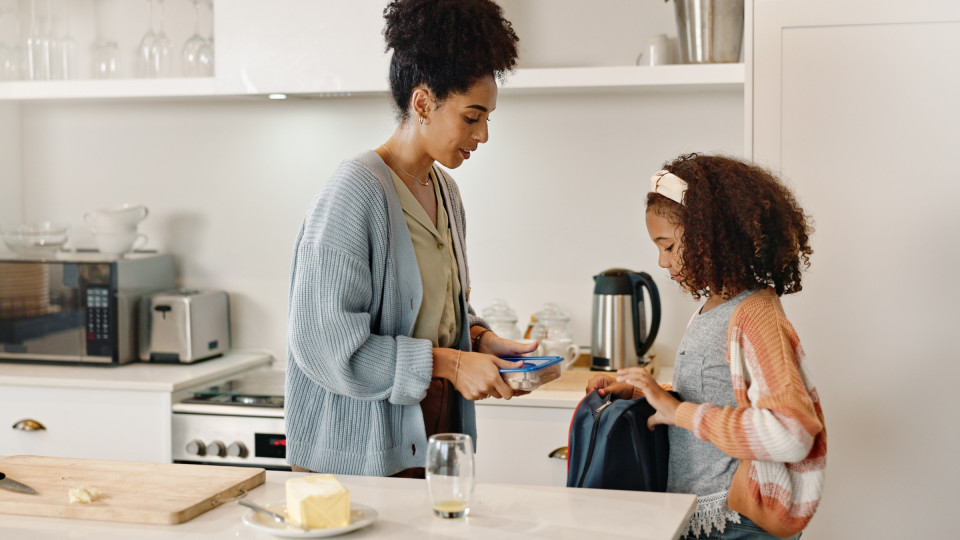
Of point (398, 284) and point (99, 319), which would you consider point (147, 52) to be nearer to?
point (99, 319)

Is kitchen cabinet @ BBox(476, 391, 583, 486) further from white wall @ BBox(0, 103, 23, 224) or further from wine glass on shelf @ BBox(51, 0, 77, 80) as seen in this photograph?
white wall @ BBox(0, 103, 23, 224)

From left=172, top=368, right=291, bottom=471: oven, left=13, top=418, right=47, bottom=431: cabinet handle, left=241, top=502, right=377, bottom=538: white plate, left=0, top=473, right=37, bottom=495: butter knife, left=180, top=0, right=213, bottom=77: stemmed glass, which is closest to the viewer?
left=241, top=502, right=377, bottom=538: white plate

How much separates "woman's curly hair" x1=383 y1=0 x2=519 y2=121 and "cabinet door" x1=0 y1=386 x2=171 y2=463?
1.36m

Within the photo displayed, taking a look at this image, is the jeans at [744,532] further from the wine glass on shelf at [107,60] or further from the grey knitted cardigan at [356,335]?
the wine glass on shelf at [107,60]

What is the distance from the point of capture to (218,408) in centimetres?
243

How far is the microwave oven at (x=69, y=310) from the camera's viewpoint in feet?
8.73

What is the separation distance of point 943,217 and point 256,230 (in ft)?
6.71

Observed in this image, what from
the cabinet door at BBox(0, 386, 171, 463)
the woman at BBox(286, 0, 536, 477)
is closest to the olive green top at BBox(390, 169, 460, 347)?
the woman at BBox(286, 0, 536, 477)

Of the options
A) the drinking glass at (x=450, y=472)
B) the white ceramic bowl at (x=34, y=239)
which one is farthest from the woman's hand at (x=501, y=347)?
the white ceramic bowl at (x=34, y=239)

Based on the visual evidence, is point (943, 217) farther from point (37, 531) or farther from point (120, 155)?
point (120, 155)

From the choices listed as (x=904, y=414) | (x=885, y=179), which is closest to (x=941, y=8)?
(x=885, y=179)

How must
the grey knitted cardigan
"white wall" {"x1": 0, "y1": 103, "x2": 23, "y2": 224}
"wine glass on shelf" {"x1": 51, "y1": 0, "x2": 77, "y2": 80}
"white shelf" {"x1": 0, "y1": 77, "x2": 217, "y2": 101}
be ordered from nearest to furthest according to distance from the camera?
the grey knitted cardigan < "white shelf" {"x1": 0, "y1": 77, "x2": 217, "y2": 101} < "wine glass on shelf" {"x1": 51, "y1": 0, "x2": 77, "y2": 80} < "white wall" {"x1": 0, "y1": 103, "x2": 23, "y2": 224}

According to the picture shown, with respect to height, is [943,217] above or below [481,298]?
above

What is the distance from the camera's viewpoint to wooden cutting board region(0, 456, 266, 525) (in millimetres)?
1197
